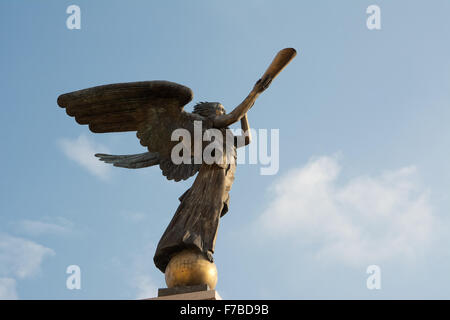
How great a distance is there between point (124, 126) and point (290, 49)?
115 inches

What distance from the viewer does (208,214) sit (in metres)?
9.12

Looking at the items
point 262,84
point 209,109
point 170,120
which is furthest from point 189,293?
point 262,84

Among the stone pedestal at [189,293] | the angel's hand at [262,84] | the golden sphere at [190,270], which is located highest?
the angel's hand at [262,84]

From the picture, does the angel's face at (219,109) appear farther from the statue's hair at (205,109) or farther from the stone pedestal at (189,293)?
the stone pedestal at (189,293)

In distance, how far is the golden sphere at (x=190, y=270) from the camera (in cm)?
832

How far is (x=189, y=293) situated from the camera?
313 inches

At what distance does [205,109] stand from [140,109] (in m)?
1.13

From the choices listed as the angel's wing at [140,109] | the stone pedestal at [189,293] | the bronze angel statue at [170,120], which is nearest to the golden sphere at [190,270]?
the stone pedestal at [189,293]

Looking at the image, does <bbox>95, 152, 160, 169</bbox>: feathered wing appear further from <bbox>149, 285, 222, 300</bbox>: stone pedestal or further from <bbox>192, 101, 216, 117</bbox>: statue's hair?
<bbox>149, 285, 222, 300</bbox>: stone pedestal

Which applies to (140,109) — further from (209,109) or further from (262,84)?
(262,84)

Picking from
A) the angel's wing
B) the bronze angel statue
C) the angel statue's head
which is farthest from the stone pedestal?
the angel statue's head

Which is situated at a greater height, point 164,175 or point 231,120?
point 231,120
